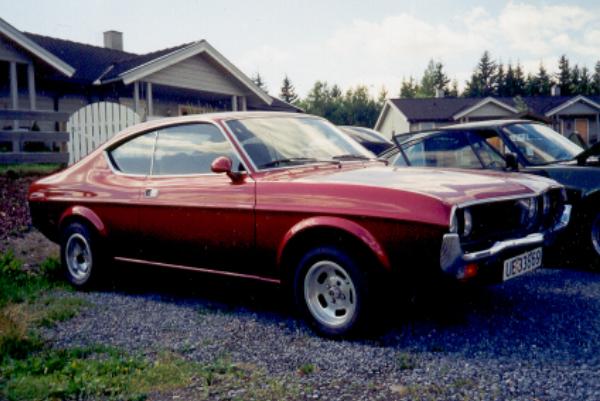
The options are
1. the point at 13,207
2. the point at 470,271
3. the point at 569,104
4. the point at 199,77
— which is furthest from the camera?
the point at 569,104

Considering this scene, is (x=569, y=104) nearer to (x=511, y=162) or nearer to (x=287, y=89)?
(x=511, y=162)

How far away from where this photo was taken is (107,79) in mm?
19578

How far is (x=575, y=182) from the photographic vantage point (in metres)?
5.71

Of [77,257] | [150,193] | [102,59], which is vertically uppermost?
[102,59]

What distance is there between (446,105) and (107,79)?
37.1m

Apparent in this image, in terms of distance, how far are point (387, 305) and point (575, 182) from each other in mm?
3051

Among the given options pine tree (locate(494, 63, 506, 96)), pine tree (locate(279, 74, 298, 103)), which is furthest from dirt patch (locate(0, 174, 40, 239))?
pine tree (locate(494, 63, 506, 96))

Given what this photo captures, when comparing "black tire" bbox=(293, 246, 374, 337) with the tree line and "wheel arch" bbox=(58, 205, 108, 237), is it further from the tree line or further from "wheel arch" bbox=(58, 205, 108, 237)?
the tree line

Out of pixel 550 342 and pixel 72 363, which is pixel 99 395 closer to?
pixel 72 363

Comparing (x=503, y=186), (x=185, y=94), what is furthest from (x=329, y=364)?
(x=185, y=94)

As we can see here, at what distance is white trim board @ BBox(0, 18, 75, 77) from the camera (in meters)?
16.9

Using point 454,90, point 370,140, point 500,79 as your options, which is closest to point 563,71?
point 500,79

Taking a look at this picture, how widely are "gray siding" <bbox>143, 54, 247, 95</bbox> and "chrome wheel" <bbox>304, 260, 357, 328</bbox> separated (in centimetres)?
1739

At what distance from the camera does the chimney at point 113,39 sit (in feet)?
Answer: 91.5
